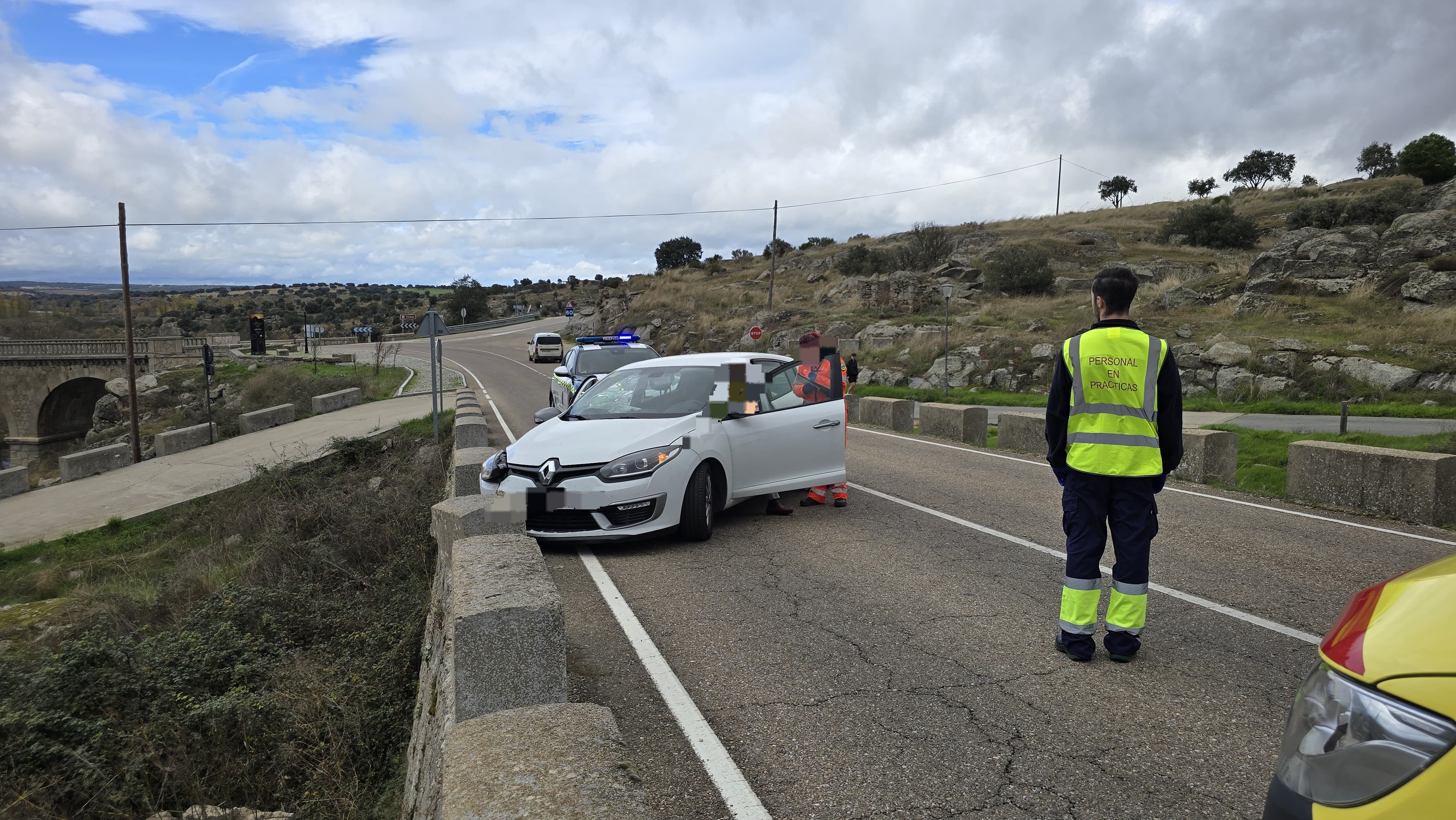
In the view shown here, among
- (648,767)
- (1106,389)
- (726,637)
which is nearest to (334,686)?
(726,637)

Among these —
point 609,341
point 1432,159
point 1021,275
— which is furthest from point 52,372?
point 1432,159

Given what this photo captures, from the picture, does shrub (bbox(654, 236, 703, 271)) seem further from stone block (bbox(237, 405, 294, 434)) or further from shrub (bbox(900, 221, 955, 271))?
stone block (bbox(237, 405, 294, 434))

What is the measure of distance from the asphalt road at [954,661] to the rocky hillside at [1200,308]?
624 inches

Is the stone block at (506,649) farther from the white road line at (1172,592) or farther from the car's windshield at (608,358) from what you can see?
the car's windshield at (608,358)

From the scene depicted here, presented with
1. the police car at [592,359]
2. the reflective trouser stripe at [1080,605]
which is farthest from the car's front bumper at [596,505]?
the police car at [592,359]

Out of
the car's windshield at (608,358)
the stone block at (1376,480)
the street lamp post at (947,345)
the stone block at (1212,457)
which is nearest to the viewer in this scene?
the stone block at (1376,480)

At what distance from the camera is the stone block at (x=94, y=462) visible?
81.9 feet

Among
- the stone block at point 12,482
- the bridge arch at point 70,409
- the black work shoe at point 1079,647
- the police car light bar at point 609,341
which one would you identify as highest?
the police car light bar at point 609,341

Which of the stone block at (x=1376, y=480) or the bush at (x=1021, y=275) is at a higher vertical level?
the bush at (x=1021, y=275)

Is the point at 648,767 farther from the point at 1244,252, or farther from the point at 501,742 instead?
the point at 1244,252

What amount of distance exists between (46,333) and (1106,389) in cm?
11040

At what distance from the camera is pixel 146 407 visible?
4969 centimetres

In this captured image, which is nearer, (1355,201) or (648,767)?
(648,767)

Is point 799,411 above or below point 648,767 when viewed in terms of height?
above
